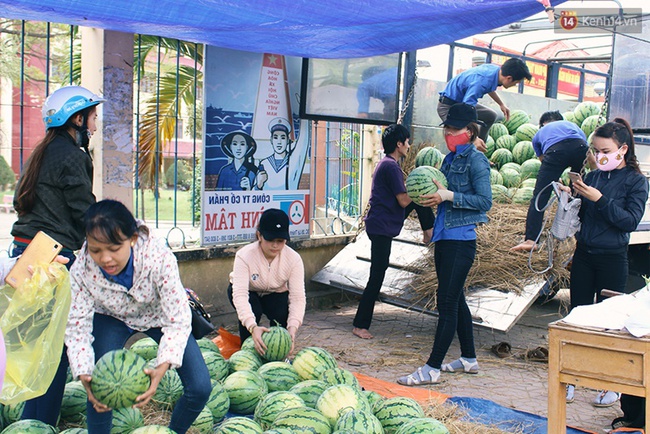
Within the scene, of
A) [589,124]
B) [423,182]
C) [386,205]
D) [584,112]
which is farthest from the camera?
[584,112]

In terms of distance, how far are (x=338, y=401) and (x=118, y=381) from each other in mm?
1261

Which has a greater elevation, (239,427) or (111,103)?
(111,103)

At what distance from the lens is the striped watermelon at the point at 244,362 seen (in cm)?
441

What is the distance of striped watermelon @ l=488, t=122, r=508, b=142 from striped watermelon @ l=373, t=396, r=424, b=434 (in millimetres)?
6190

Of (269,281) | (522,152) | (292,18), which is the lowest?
(269,281)

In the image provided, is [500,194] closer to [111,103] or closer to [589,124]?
[589,124]

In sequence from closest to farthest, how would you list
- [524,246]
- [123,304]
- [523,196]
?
[123,304] < [524,246] < [523,196]

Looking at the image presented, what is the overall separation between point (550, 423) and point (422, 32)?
3.18 meters

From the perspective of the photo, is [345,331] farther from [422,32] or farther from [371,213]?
[422,32]

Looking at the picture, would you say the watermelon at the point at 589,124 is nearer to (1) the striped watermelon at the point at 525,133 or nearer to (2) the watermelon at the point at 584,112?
(2) the watermelon at the point at 584,112

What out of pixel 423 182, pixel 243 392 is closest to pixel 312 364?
pixel 243 392

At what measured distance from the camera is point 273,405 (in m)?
3.63

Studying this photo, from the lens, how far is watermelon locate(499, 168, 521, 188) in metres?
8.24

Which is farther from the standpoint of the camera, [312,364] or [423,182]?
[423,182]
